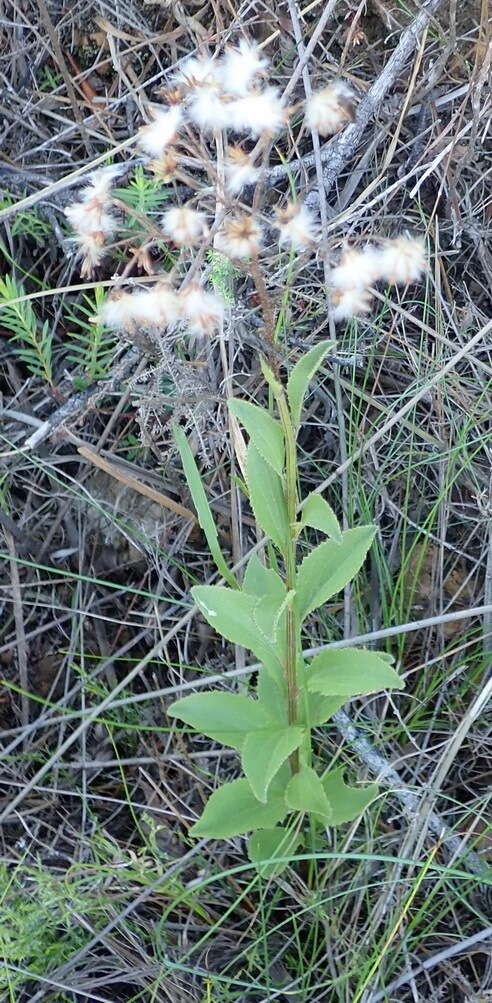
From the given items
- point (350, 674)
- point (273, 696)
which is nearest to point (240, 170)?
point (350, 674)

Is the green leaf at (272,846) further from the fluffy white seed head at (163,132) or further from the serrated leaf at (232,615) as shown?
the fluffy white seed head at (163,132)

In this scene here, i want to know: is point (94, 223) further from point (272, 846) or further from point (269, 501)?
point (272, 846)

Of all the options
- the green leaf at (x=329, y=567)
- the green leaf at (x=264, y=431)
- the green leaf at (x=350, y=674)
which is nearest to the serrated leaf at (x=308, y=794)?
the green leaf at (x=350, y=674)

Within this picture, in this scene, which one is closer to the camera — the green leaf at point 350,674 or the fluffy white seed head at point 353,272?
the fluffy white seed head at point 353,272

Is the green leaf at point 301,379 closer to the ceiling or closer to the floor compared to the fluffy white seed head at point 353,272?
closer to the floor

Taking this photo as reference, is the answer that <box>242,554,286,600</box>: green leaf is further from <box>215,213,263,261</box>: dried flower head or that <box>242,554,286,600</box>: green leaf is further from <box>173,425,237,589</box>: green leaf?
<box>215,213,263,261</box>: dried flower head

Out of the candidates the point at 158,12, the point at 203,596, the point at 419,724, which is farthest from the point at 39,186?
the point at 419,724

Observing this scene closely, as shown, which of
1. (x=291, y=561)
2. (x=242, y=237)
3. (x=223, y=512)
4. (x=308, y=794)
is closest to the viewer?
(x=242, y=237)
